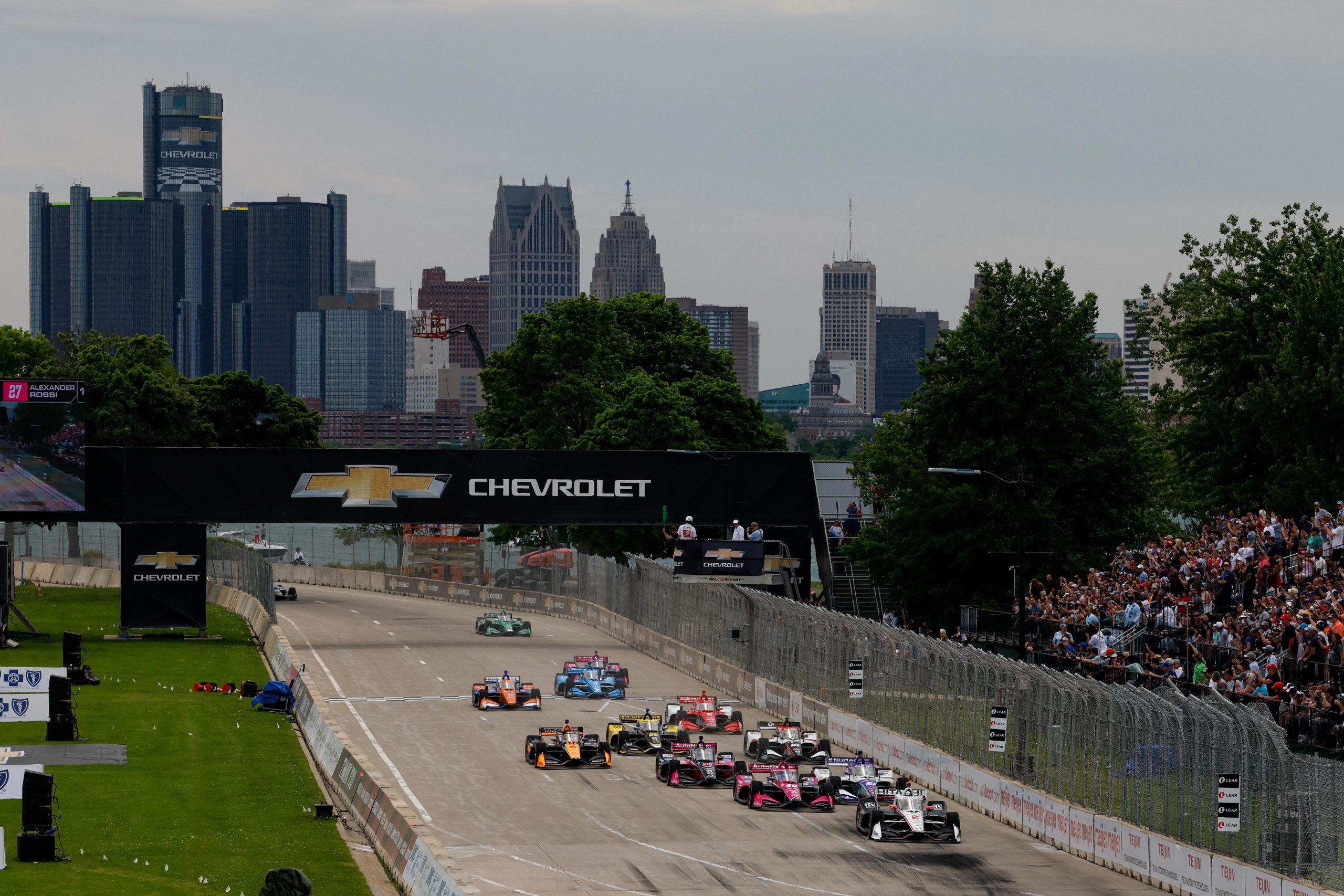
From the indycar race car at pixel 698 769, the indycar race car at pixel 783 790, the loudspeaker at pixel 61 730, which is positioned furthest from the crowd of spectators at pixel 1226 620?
the loudspeaker at pixel 61 730

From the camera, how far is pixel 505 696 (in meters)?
50.4

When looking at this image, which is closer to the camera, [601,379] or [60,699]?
[60,699]

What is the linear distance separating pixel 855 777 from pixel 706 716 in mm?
10105

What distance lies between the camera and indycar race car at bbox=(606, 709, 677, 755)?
42.8m

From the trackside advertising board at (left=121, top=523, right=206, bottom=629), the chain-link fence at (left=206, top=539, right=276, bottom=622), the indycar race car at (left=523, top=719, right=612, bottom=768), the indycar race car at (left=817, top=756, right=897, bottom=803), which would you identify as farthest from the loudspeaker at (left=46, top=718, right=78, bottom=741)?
the chain-link fence at (left=206, top=539, right=276, bottom=622)

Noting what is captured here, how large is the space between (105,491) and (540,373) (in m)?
37.4

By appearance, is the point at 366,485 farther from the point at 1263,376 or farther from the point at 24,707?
the point at 1263,376

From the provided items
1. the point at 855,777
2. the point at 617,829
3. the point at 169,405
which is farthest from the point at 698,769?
the point at 169,405

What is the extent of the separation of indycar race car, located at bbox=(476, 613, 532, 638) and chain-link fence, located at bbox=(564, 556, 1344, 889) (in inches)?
765

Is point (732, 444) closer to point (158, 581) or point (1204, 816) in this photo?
point (158, 581)

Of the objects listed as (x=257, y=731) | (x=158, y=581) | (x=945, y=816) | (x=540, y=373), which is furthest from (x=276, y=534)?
(x=945, y=816)

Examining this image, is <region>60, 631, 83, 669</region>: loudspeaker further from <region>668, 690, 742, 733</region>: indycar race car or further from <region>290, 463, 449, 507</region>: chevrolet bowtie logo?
<region>668, 690, 742, 733</region>: indycar race car

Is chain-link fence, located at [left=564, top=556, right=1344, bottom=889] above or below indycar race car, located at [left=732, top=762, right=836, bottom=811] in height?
above

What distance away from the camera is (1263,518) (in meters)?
46.4
